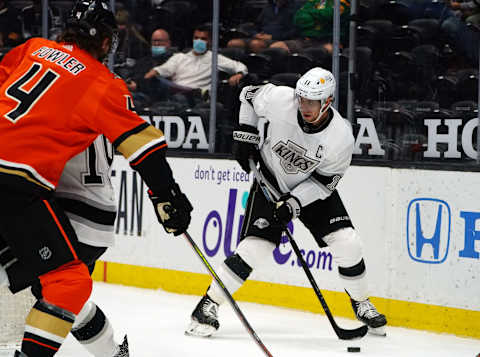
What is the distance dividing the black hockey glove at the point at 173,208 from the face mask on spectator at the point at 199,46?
3020 millimetres

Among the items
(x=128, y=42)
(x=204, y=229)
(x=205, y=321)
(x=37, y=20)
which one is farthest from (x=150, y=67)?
(x=205, y=321)

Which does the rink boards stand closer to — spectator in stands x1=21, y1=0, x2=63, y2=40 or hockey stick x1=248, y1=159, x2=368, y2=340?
hockey stick x1=248, y1=159, x2=368, y2=340

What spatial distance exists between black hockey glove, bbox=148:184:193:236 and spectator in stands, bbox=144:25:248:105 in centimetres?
282

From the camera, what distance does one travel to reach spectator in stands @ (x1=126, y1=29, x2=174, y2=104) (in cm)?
555

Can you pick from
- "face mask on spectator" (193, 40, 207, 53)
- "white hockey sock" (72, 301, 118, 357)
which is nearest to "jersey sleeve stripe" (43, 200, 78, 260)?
"white hockey sock" (72, 301, 118, 357)

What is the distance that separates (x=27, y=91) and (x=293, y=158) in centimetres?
175

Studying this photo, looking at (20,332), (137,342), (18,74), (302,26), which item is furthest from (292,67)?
(18,74)

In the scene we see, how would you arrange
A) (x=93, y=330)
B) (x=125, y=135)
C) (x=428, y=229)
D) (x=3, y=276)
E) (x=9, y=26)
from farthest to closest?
(x=9, y=26)
(x=428, y=229)
(x=93, y=330)
(x=3, y=276)
(x=125, y=135)

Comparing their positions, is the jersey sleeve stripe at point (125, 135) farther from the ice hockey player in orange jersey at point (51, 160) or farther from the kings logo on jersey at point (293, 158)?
the kings logo on jersey at point (293, 158)

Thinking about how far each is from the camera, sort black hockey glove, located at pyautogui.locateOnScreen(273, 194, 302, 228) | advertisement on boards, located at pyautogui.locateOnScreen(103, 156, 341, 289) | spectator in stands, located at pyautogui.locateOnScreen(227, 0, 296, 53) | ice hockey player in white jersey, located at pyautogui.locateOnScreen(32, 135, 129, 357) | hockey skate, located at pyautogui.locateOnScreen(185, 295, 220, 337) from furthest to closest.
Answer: spectator in stands, located at pyautogui.locateOnScreen(227, 0, 296, 53), advertisement on boards, located at pyautogui.locateOnScreen(103, 156, 341, 289), hockey skate, located at pyautogui.locateOnScreen(185, 295, 220, 337), black hockey glove, located at pyautogui.locateOnScreen(273, 194, 302, 228), ice hockey player in white jersey, located at pyautogui.locateOnScreen(32, 135, 129, 357)

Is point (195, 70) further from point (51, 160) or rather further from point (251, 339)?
point (51, 160)

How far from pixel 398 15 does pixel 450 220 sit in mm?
1246

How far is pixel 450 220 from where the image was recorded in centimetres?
394

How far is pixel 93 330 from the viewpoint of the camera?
2625 millimetres
